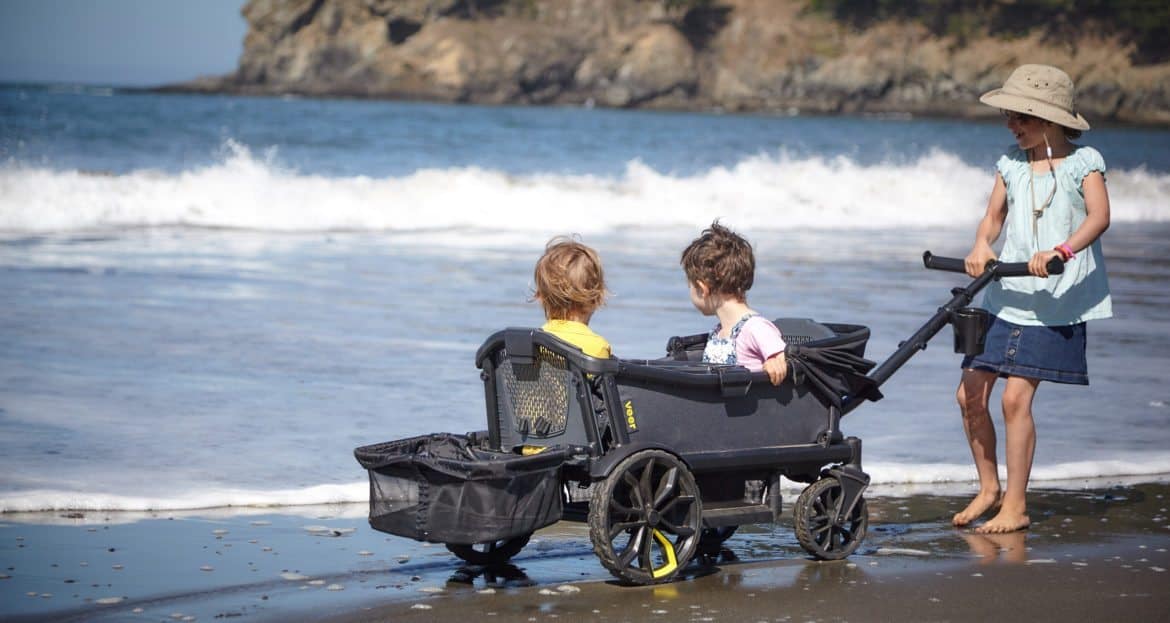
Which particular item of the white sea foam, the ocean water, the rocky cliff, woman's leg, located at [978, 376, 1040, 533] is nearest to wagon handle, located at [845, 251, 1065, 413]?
woman's leg, located at [978, 376, 1040, 533]

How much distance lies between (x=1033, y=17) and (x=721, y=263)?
120m

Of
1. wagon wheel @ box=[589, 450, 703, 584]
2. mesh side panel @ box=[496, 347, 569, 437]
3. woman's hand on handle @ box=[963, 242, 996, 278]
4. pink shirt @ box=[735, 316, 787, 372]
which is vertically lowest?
wagon wheel @ box=[589, 450, 703, 584]

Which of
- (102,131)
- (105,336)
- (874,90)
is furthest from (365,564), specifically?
(874,90)

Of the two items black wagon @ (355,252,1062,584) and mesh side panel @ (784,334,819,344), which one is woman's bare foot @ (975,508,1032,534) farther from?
mesh side panel @ (784,334,819,344)

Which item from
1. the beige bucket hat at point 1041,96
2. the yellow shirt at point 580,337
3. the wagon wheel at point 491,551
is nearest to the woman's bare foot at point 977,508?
the beige bucket hat at point 1041,96

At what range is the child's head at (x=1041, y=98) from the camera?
493cm

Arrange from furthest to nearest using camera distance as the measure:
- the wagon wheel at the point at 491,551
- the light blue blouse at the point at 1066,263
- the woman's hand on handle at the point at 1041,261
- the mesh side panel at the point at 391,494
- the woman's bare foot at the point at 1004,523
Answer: the woman's bare foot at the point at 1004,523 → the light blue blouse at the point at 1066,263 → the woman's hand on handle at the point at 1041,261 → the wagon wheel at the point at 491,551 → the mesh side panel at the point at 391,494

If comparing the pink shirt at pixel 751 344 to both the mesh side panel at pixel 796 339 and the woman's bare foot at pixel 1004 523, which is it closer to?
the mesh side panel at pixel 796 339

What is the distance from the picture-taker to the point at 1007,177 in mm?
5195

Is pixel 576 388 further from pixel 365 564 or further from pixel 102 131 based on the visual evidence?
pixel 102 131

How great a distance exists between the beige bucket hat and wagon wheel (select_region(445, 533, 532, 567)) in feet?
7.10

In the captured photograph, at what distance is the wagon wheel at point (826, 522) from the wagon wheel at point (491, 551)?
34.5 inches

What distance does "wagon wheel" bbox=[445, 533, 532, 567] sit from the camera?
4551 mm

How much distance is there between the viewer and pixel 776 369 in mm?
4336
